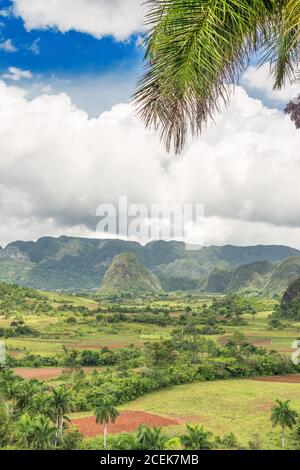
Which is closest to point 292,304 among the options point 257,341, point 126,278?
point 257,341

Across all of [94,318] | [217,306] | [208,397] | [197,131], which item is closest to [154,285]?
[217,306]

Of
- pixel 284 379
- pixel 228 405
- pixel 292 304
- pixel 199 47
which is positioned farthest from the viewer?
pixel 292 304

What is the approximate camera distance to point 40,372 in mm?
39219

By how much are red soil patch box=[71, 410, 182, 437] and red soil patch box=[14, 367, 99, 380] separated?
11.5 m

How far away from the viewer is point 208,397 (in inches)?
1241

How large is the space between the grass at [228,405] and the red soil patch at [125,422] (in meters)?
1.03

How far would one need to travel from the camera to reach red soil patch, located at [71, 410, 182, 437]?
23683 millimetres

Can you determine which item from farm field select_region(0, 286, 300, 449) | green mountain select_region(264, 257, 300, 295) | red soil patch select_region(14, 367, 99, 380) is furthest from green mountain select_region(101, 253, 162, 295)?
red soil patch select_region(14, 367, 99, 380)

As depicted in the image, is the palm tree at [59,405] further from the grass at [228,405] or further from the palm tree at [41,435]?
the grass at [228,405]

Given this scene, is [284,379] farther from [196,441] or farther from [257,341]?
[196,441]

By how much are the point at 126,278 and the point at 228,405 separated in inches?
5290

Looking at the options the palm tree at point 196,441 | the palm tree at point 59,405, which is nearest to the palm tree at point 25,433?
the palm tree at point 59,405

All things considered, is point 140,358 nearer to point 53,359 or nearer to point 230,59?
point 53,359
